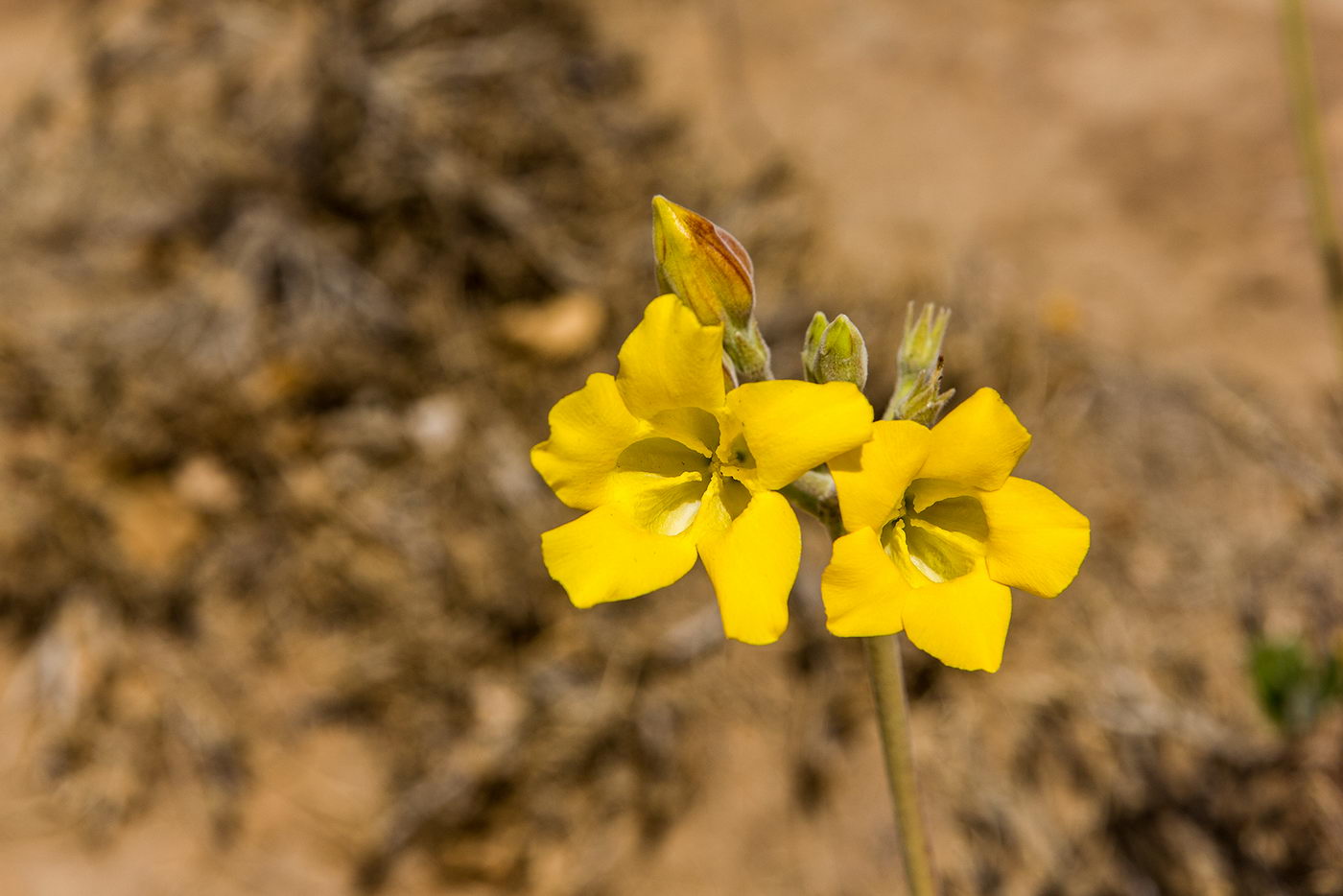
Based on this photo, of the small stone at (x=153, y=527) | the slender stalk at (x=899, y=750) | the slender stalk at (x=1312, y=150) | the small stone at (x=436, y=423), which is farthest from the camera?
the small stone at (x=153, y=527)

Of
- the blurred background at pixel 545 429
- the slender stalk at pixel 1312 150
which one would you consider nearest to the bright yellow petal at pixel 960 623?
the blurred background at pixel 545 429

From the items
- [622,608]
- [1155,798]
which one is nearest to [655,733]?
[622,608]

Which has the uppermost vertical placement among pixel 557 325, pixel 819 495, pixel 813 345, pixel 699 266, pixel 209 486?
pixel 699 266

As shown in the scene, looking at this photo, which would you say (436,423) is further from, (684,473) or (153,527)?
(684,473)

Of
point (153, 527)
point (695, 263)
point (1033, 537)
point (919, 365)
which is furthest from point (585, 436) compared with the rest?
point (153, 527)

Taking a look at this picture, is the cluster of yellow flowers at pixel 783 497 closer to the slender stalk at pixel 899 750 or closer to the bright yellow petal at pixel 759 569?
the bright yellow petal at pixel 759 569

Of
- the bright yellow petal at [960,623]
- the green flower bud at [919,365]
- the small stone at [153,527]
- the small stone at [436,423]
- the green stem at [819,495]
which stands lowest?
the small stone at [153,527]

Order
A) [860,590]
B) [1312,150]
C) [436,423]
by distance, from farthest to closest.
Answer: [436,423] < [1312,150] < [860,590]

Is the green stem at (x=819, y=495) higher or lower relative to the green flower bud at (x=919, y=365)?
lower
